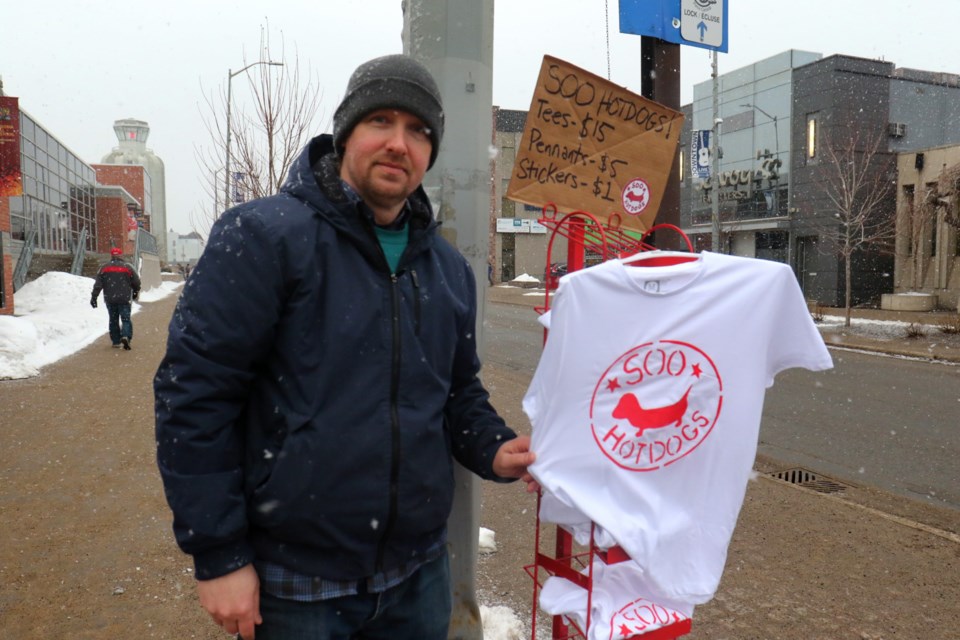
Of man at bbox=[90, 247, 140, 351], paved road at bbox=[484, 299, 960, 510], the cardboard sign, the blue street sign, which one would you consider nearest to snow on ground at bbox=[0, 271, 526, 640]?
man at bbox=[90, 247, 140, 351]

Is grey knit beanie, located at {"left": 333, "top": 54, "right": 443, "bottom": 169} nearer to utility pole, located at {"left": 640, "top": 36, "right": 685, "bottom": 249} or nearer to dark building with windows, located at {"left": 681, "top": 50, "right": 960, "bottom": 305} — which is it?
utility pole, located at {"left": 640, "top": 36, "right": 685, "bottom": 249}

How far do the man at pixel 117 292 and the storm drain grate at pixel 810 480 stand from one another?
11808mm

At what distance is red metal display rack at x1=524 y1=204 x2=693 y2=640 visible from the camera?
232 cm

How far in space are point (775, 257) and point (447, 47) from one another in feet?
102

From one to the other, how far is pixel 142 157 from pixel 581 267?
119 meters

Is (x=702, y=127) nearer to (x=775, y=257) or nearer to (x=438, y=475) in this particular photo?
(x=775, y=257)

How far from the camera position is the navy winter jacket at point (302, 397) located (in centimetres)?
170

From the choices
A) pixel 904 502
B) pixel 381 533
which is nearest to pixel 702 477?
pixel 381 533

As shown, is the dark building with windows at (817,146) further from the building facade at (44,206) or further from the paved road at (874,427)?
the building facade at (44,206)

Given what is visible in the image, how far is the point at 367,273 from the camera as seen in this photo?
188 centimetres

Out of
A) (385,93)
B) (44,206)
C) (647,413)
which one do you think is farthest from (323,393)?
(44,206)

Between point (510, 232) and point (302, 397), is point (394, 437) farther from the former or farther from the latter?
point (510, 232)

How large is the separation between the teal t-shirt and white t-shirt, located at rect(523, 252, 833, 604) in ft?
1.63

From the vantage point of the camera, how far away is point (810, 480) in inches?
245
